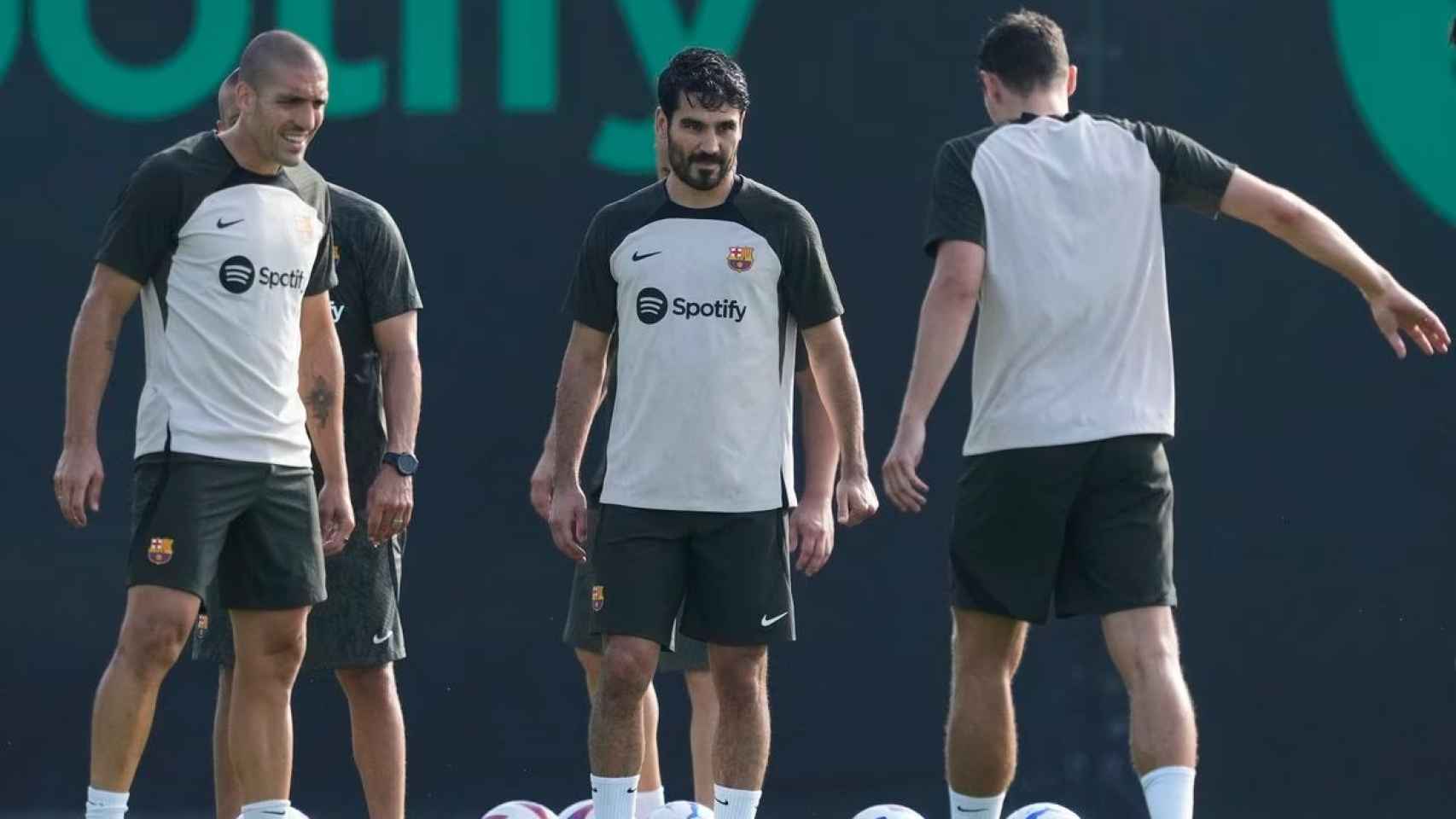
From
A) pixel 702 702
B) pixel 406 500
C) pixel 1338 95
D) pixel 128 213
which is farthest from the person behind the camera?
pixel 1338 95

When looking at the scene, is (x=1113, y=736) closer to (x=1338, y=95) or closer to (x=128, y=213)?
(x=1338, y=95)

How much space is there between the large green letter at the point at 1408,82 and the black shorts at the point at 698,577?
2.73 meters

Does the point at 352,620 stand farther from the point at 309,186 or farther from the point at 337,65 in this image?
the point at 337,65

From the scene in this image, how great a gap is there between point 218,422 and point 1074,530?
1957mm

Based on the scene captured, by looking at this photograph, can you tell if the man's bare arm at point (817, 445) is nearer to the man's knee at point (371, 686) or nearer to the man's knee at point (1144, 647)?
the man's knee at point (1144, 647)

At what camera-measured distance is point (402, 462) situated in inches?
233

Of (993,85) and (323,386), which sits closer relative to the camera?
(993,85)

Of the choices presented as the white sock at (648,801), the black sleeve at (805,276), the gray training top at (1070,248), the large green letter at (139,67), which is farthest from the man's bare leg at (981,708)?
the large green letter at (139,67)

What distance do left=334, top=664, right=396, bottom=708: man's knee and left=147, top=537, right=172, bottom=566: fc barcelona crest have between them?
101 centimetres

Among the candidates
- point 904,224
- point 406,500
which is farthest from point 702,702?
point 904,224

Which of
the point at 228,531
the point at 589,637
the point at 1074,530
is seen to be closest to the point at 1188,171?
the point at 1074,530

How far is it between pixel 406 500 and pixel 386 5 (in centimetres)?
201

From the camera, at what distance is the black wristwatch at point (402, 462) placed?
590 cm

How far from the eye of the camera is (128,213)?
5352 millimetres
